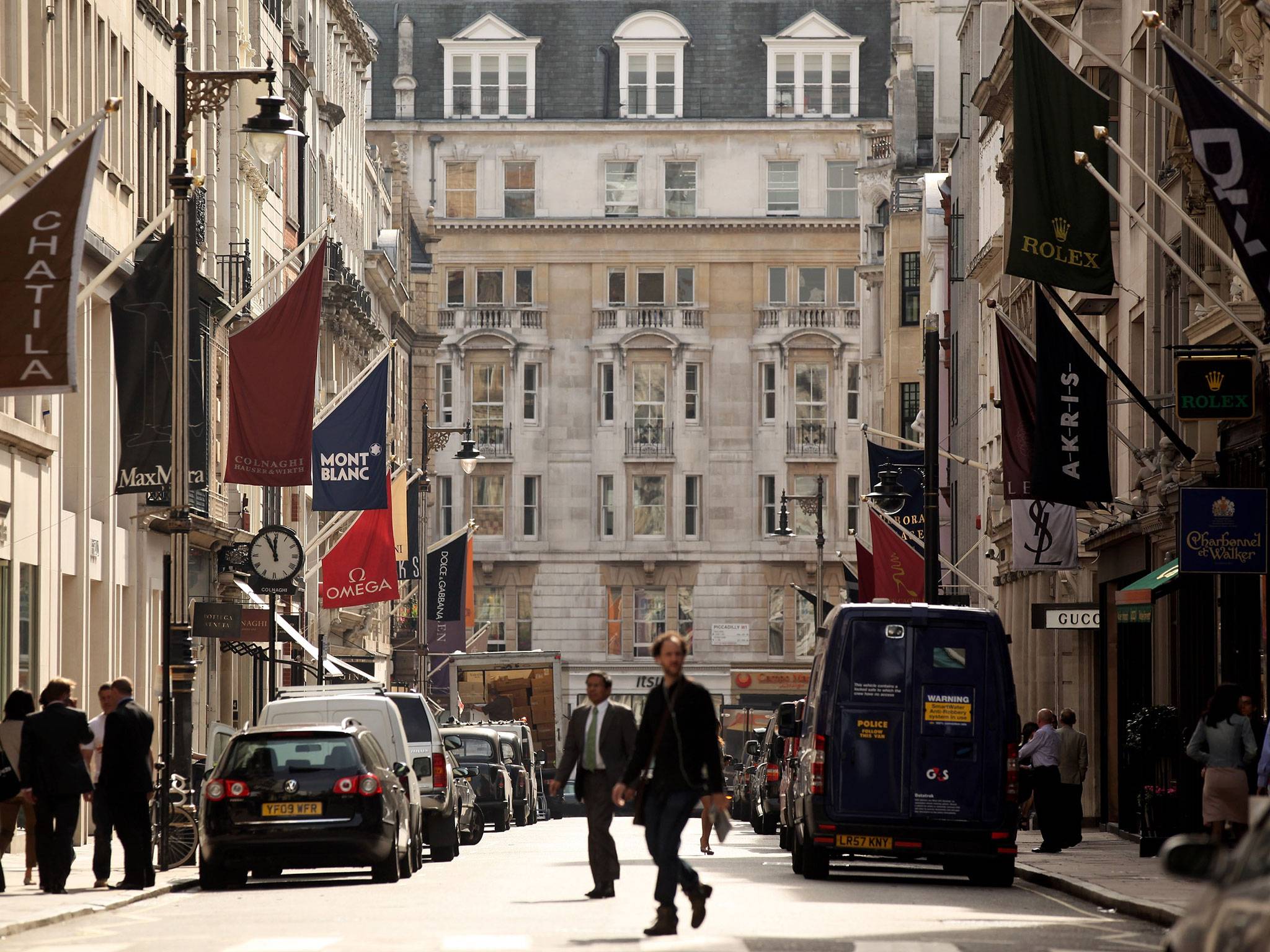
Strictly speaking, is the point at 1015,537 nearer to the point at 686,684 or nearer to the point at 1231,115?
the point at 1231,115

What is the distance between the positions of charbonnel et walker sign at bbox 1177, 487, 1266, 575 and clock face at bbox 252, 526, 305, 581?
62.8 feet

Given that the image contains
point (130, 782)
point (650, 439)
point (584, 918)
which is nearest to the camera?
point (584, 918)

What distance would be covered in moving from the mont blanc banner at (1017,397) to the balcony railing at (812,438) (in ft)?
199

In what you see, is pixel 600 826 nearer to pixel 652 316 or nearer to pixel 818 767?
pixel 818 767

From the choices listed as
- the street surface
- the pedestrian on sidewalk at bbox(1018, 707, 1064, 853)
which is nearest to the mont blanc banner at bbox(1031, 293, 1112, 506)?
the pedestrian on sidewalk at bbox(1018, 707, 1064, 853)

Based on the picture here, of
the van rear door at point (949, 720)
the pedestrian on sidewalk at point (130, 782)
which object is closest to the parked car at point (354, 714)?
the pedestrian on sidewalk at point (130, 782)

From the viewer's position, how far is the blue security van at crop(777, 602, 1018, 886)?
2328 centimetres

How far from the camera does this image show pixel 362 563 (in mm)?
43719

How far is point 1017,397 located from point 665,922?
1830 centimetres

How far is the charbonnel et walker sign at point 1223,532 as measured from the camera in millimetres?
24609

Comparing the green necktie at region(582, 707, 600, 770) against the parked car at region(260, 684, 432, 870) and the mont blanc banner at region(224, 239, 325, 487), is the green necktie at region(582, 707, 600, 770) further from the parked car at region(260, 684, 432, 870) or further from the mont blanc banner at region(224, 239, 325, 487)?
the mont blanc banner at region(224, 239, 325, 487)

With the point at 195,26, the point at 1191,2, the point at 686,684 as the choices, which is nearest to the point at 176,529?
the point at 686,684

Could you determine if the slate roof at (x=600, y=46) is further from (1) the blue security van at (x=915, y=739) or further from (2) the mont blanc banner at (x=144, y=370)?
(1) the blue security van at (x=915, y=739)

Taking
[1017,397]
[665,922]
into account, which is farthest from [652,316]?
[665,922]
